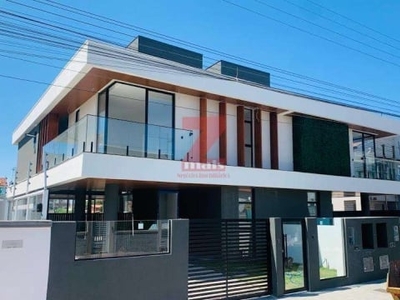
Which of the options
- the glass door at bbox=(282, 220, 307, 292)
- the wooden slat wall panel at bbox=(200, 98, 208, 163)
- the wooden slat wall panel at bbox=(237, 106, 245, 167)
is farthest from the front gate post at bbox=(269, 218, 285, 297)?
the wooden slat wall panel at bbox=(237, 106, 245, 167)

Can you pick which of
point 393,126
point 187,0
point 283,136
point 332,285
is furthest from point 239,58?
point 393,126

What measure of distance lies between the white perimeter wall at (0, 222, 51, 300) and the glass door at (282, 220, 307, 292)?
566cm

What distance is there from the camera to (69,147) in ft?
34.3

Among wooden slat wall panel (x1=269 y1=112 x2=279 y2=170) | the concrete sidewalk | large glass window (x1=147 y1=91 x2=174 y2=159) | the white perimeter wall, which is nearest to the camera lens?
the white perimeter wall

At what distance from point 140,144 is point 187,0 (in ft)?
13.6

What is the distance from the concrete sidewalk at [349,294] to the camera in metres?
8.34

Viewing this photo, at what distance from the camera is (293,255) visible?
9.15 m

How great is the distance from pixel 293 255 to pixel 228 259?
2.08m

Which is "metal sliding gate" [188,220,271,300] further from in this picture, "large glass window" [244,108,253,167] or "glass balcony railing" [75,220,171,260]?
"large glass window" [244,108,253,167]

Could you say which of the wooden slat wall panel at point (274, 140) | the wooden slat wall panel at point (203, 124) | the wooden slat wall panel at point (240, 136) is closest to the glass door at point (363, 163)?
the wooden slat wall panel at point (274, 140)

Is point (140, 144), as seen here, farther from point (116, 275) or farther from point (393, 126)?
point (393, 126)

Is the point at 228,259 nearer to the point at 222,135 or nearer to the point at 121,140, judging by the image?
the point at 121,140

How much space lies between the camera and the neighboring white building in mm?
10195

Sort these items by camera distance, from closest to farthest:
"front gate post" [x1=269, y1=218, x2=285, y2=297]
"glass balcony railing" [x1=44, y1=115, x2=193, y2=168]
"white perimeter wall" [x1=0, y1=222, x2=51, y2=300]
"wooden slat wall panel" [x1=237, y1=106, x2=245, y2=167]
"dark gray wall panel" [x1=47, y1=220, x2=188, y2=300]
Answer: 1. "white perimeter wall" [x1=0, y1=222, x2=51, y2=300]
2. "dark gray wall panel" [x1=47, y1=220, x2=188, y2=300]
3. "front gate post" [x1=269, y1=218, x2=285, y2=297]
4. "glass balcony railing" [x1=44, y1=115, x2=193, y2=168]
5. "wooden slat wall panel" [x1=237, y1=106, x2=245, y2=167]
